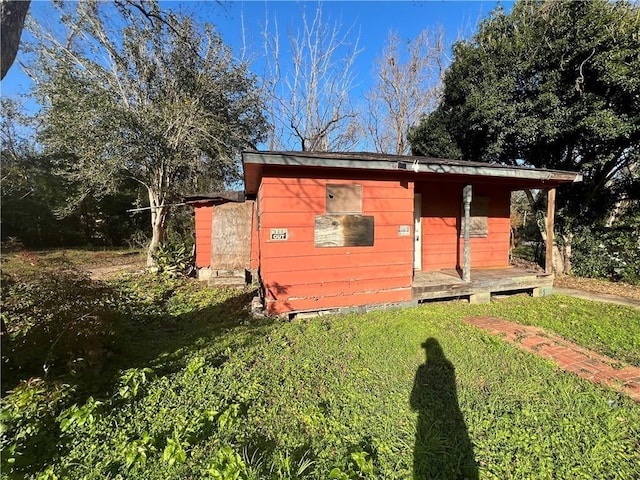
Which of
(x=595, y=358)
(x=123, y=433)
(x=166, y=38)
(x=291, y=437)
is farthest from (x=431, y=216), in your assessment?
(x=166, y=38)

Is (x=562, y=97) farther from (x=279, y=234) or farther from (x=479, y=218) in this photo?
(x=279, y=234)

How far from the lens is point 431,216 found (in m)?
7.37

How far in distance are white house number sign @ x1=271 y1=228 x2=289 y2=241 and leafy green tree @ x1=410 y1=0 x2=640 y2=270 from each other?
23.3 ft

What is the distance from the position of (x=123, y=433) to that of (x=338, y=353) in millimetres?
2325

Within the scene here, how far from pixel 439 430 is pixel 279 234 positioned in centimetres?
343

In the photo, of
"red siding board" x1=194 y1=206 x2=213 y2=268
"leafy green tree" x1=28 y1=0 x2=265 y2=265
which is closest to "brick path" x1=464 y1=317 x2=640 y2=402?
"red siding board" x1=194 y1=206 x2=213 y2=268

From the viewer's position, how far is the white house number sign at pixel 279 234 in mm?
4980

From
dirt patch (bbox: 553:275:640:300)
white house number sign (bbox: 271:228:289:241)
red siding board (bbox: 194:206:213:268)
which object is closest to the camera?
white house number sign (bbox: 271:228:289:241)

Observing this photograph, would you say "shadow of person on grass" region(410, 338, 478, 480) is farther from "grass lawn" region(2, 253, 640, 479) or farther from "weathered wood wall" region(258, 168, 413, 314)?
"weathered wood wall" region(258, 168, 413, 314)

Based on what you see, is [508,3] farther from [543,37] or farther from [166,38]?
[166,38]

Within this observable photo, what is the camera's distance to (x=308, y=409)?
2691mm

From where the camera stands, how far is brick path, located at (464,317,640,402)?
3195mm

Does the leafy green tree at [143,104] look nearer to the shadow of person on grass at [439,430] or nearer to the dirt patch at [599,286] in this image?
the shadow of person on grass at [439,430]

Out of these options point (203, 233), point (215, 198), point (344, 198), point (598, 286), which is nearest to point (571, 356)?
point (344, 198)
